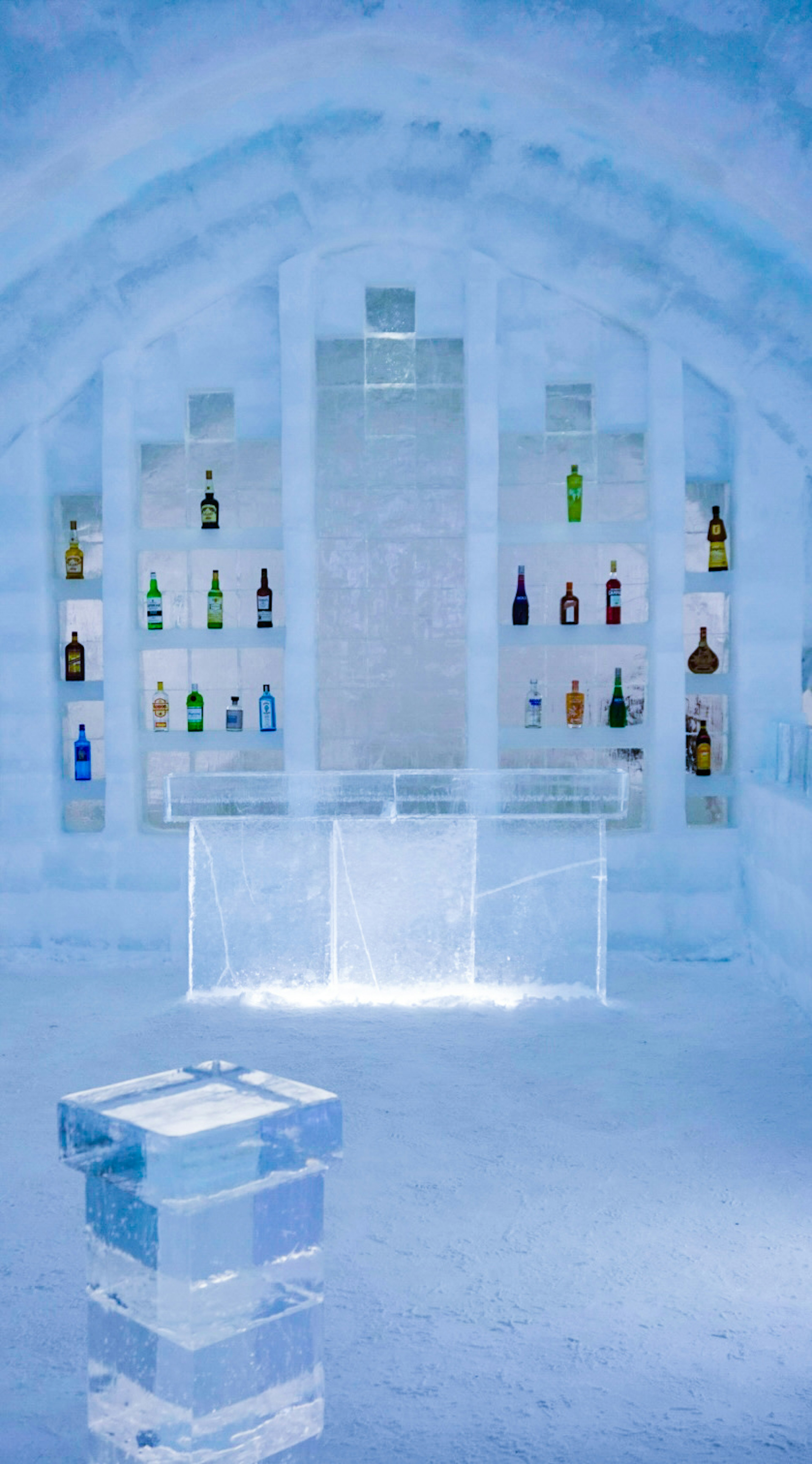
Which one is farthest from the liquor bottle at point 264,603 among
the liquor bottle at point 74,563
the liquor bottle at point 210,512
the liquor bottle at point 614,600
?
the liquor bottle at point 614,600

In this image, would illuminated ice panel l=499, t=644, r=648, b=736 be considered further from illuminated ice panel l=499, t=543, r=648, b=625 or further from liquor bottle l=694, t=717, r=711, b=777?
liquor bottle l=694, t=717, r=711, b=777

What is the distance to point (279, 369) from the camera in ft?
16.3

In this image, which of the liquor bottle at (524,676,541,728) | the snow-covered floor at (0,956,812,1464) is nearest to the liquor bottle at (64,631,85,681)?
the snow-covered floor at (0,956,812,1464)

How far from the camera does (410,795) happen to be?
4.25 meters

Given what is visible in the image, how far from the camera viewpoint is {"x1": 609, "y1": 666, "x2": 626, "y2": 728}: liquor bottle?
5020mm

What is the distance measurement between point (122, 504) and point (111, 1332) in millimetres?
3941

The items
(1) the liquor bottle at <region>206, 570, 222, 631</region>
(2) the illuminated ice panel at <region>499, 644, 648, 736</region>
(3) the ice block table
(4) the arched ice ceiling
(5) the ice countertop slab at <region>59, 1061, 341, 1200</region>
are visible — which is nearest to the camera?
(5) the ice countertop slab at <region>59, 1061, 341, 1200</region>

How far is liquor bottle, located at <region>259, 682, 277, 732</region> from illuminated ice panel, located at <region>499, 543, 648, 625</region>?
99 cm

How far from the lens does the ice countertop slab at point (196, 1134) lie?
132 cm

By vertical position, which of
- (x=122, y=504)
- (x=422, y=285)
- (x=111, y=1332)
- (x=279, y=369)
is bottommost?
(x=111, y=1332)

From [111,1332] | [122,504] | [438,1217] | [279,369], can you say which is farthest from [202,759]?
[111,1332]

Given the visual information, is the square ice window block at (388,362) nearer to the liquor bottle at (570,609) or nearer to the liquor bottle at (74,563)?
the liquor bottle at (570,609)

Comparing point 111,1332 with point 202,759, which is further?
point 202,759

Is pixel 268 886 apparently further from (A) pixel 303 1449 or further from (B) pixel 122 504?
(A) pixel 303 1449
